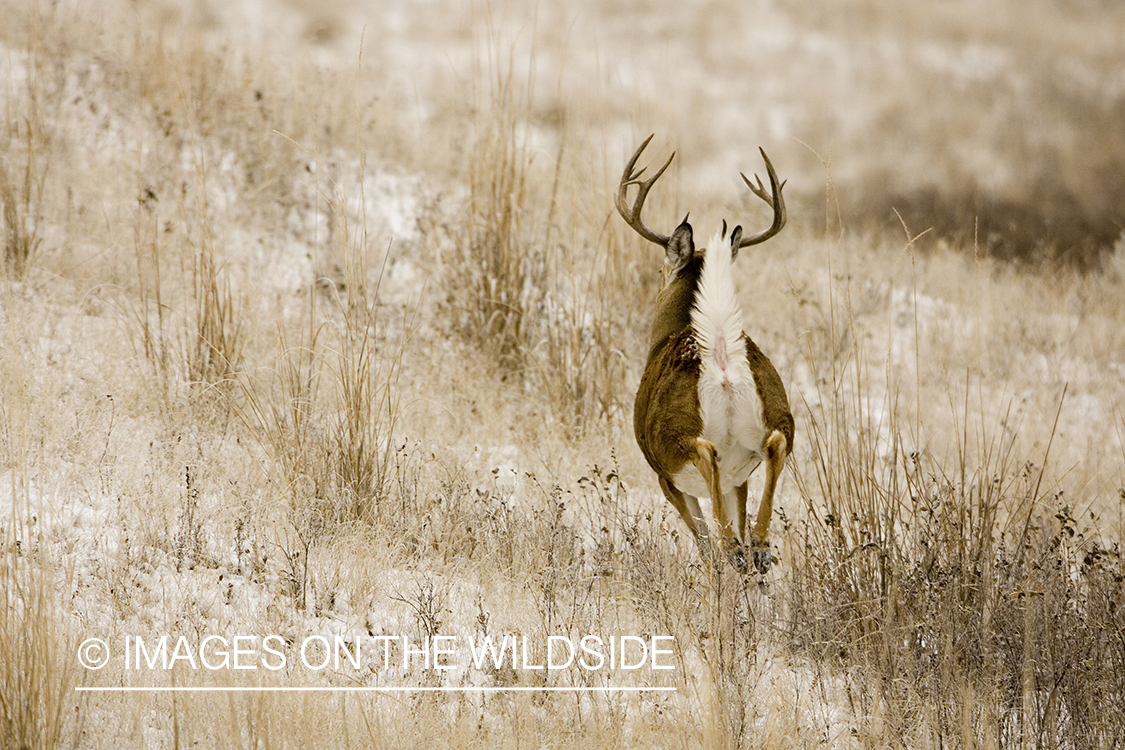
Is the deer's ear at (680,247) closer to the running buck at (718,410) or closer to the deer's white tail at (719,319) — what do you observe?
the running buck at (718,410)

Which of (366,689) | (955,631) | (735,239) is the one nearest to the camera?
(366,689)

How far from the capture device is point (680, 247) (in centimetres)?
364

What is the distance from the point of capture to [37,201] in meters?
5.52

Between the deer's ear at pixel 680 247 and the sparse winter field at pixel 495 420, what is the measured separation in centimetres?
53

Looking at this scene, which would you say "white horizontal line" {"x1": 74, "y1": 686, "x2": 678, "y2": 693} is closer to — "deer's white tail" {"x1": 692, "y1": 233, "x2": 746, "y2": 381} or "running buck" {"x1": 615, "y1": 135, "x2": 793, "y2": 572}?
"running buck" {"x1": 615, "y1": 135, "x2": 793, "y2": 572}

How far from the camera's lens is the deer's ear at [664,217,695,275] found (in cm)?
358

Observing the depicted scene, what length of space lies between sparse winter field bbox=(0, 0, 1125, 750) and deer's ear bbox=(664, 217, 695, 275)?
Answer: 0.53 meters

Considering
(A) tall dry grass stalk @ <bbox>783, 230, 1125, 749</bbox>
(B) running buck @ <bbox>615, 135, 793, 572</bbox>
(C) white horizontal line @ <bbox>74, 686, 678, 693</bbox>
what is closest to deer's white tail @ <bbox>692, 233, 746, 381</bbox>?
(B) running buck @ <bbox>615, 135, 793, 572</bbox>

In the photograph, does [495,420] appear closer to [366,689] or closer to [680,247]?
[680,247]

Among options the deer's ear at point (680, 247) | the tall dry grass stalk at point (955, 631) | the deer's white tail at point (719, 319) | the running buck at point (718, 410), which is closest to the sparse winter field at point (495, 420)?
the tall dry grass stalk at point (955, 631)

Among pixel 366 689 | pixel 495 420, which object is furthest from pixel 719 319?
pixel 495 420

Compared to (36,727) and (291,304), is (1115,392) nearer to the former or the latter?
(291,304)

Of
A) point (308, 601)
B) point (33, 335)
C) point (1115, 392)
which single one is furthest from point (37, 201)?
point (1115, 392)

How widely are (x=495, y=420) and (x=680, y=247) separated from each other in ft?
5.22
